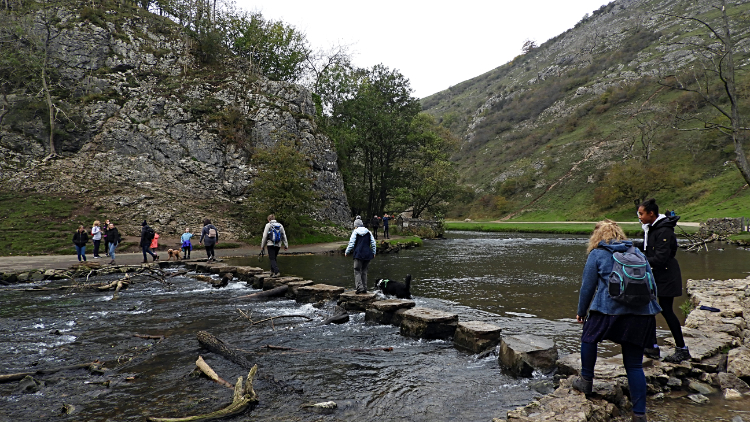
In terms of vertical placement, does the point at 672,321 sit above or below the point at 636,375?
above

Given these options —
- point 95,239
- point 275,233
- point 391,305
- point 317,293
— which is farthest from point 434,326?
point 95,239

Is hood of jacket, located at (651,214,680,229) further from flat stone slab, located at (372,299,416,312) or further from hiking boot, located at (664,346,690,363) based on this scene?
flat stone slab, located at (372,299,416,312)

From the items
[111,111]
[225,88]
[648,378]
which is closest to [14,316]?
[648,378]

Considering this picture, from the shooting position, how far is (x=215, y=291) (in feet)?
45.2

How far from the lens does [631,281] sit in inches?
165

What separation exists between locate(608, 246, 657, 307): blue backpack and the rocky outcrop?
29.9m

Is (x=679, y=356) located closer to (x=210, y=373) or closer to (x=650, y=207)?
(x=650, y=207)

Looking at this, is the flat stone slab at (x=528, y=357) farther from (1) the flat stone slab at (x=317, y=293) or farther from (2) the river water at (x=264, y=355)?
(1) the flat stone slab at (x=317, y=293)

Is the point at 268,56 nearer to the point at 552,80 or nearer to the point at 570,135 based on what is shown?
the point at 570,135

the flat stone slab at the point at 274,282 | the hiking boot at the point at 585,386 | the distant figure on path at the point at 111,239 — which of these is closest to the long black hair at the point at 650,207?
the hiking boot at the point at 585,386

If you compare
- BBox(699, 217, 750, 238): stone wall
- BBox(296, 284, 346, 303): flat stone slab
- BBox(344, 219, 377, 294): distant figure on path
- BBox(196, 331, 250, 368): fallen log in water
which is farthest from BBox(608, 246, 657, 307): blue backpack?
BBox(699, 217, 750, 238): stone wall

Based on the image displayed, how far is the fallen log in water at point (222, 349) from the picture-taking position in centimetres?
664

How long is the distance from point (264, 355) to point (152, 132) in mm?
38137

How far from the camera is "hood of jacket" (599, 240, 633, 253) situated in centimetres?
446
